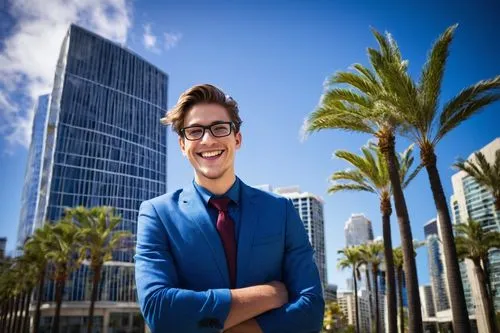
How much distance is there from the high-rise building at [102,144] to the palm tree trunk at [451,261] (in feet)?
231

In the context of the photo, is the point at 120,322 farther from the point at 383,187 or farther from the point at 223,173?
the point at 223,173

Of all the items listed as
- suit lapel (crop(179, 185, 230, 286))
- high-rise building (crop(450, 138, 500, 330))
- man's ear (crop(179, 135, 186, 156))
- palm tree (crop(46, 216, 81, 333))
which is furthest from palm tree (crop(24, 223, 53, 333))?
high-rise building (crop(450, 138, 500, 330))

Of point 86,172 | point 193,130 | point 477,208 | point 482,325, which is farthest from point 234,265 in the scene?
point 86,172

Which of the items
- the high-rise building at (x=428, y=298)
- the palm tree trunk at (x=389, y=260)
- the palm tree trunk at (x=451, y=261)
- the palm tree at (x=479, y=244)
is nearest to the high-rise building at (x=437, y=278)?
the high-rise building at (x=428, y=298)

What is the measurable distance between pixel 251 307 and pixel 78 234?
27.7m

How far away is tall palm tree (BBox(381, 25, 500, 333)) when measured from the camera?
1153cm

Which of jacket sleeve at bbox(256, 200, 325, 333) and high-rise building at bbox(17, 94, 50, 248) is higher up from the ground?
high-rise building at bbox(17, 94, 50, 248)

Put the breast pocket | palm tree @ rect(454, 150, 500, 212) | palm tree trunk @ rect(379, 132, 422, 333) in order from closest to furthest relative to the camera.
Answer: the breast pocket
palm tree trunk @ rect(379, 132, 422, 333)
palm tree @ rect(454, 150, 500, 212)

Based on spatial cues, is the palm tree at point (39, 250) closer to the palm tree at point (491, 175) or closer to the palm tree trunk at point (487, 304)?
the palm tree at point (491, 175)

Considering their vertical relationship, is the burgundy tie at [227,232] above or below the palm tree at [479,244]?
below

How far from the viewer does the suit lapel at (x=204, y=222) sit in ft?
6.31

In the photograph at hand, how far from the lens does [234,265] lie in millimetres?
1978

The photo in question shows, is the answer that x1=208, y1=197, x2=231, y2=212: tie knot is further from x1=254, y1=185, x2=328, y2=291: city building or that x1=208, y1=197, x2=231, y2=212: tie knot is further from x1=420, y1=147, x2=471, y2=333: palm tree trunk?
x1=254, y1=185, x2=328, y2=291: city building

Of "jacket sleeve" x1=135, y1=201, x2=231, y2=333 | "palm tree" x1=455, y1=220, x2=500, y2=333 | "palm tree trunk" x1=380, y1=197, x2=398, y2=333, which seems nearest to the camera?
"jacket sleeve" x1=135, y1=201, x2=231, y2=333
